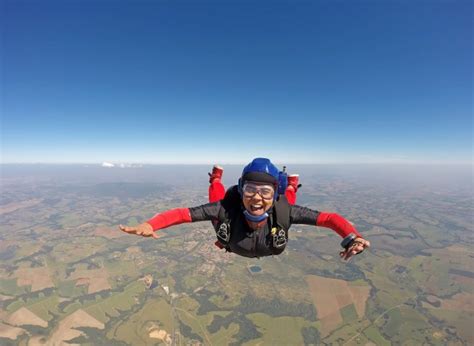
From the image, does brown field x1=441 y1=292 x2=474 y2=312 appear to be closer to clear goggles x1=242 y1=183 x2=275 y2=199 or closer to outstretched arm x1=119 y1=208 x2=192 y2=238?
clear goggles x1=242 y1=183 x2=275 y2=199

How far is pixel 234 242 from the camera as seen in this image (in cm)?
420

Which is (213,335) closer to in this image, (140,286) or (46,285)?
(140,286)

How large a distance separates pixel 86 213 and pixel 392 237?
332ft

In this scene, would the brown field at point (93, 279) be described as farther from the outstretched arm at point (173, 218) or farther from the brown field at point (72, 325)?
the outstretched arm at point (173, 218)

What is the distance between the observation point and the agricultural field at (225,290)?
2681cm

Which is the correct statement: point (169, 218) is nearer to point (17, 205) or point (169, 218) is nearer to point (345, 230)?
point (345, 230)

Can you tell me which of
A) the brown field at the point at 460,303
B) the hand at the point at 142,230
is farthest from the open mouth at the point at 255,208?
the brown field at the point at 460,303

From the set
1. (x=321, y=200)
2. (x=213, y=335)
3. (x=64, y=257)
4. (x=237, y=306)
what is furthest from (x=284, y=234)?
(x=321, y=200)

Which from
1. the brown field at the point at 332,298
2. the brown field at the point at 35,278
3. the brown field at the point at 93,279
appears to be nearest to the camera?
the brown field at the point at 332,298

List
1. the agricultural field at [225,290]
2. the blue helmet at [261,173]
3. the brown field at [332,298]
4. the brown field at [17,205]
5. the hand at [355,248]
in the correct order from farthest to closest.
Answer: the brown field at [17,205], the brown field at [332,298], the agricultural field at [225,290], the blue helmet at [261,173], the hand at [355,248]

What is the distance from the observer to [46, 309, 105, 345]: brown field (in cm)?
2502

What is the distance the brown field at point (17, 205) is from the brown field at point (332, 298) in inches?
4553

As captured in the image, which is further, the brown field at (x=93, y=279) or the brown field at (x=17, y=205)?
the brown field at (x=17, y=205)

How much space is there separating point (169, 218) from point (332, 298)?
3822 cm
